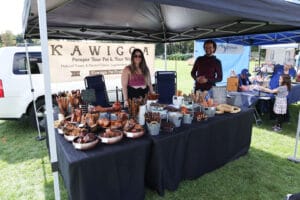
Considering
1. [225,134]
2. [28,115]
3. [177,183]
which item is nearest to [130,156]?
[177,183]

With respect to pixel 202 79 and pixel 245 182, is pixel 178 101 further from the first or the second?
pixel 245 182

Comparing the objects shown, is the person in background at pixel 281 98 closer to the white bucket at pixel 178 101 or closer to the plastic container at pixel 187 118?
the white bucket at pixel 178 101

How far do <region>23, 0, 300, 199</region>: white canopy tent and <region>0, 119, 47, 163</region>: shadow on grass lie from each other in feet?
5.19

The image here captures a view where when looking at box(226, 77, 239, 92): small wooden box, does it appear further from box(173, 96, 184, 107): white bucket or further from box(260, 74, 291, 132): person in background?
box(173, 96, 184, 107): white bucket

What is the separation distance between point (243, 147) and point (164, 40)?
2.69m

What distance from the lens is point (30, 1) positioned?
6.10ft

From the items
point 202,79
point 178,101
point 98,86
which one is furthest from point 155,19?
point 178,101

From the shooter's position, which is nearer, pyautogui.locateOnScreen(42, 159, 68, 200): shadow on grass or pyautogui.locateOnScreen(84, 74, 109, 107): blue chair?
pyautogui.locateOnScreen(42, 159, 68, 200): shadow on grass

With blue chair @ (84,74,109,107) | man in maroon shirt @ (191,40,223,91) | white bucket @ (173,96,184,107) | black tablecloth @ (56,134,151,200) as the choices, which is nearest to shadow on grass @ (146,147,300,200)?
black tablecloth @ (56,134,151,200)

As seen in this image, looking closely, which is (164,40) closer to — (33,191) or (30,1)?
(30,1)

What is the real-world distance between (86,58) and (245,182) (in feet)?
12.8

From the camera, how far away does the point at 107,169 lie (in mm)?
1470

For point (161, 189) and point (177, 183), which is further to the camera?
point (177, 183)

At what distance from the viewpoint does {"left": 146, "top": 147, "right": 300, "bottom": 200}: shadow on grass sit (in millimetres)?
1948
